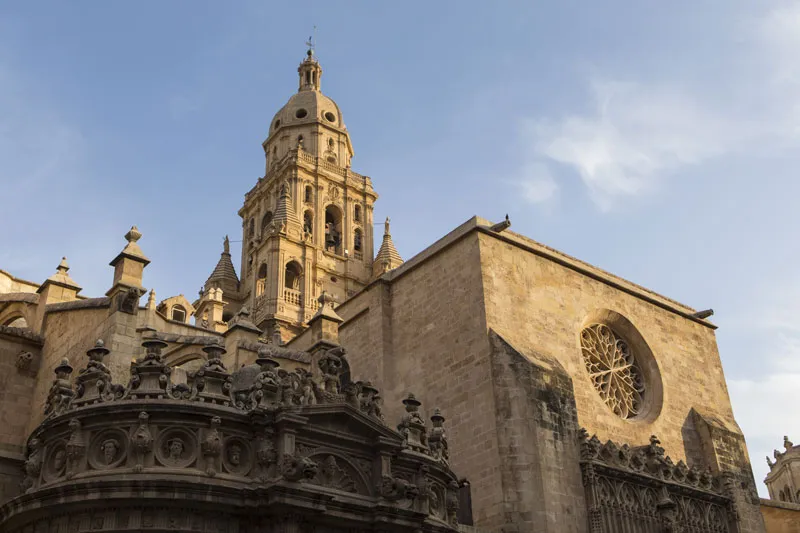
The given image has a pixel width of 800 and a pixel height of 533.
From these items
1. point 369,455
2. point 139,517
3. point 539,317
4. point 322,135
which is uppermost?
point 322,135

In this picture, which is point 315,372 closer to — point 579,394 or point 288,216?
point 579,394

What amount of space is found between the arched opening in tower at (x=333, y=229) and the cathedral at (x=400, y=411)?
63.2 feet

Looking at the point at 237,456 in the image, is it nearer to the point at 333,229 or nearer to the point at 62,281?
the point at 62,281

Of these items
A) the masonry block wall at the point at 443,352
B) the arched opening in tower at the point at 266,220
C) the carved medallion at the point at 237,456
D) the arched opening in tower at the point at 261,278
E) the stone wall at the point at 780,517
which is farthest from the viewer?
the arched opening in tower at the point at 266,220

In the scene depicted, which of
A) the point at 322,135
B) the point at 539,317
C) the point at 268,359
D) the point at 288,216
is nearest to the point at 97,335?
the point at 268,359

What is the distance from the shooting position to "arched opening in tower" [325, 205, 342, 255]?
45.2m

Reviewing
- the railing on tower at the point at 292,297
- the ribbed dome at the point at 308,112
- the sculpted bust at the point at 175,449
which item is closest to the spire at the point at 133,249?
the sculpted bust at the point at 175,449

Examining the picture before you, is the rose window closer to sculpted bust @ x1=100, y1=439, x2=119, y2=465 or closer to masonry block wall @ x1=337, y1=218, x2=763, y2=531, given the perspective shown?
masonry block wall @ x1=337, y1=218, x2=763, y2=531

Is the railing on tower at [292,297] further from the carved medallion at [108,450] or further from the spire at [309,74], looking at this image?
the carved medallion at [108,450]

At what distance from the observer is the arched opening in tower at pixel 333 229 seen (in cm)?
4519

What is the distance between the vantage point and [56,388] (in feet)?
38.3

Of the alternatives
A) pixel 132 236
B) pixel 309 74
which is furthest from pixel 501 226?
pixel 309 74

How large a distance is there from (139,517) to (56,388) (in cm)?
241

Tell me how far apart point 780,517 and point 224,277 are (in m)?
28.9
